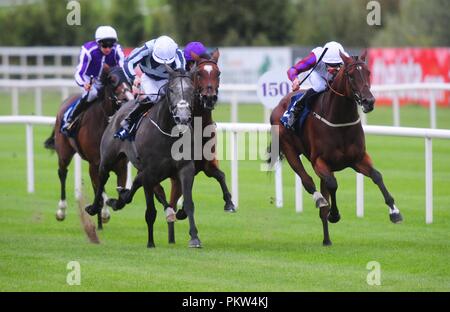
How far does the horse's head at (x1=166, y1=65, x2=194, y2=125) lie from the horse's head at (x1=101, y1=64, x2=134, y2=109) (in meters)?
1.84

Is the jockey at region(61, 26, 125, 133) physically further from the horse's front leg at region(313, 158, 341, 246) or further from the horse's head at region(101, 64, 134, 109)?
the horse's front leg at region(313, 158, 341, 246)

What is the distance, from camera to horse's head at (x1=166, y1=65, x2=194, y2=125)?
9633mm

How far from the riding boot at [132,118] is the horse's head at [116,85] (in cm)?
97

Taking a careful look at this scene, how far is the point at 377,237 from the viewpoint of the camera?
422 inches

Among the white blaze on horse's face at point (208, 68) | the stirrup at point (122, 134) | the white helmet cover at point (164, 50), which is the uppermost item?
the white helmet cover at point (164, 50)

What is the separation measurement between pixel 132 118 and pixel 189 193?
106 centimetres

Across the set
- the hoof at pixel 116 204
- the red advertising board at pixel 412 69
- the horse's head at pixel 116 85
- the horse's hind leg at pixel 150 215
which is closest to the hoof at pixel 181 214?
the horse's hind leg at pixel 150 215

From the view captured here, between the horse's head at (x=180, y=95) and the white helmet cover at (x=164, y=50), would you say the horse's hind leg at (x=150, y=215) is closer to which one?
the horse's head at (x=180, y=95)

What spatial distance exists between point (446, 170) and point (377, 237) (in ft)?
16.3

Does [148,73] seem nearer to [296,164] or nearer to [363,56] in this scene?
[296,164]

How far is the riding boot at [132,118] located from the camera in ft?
34.9

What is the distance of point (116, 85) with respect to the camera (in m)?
11.8

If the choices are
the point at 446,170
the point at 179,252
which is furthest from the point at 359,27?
the point at 179,252

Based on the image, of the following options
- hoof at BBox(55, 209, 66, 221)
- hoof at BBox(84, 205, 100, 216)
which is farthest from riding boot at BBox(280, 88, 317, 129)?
hoof at BBox(55, 209, 66, 221)
